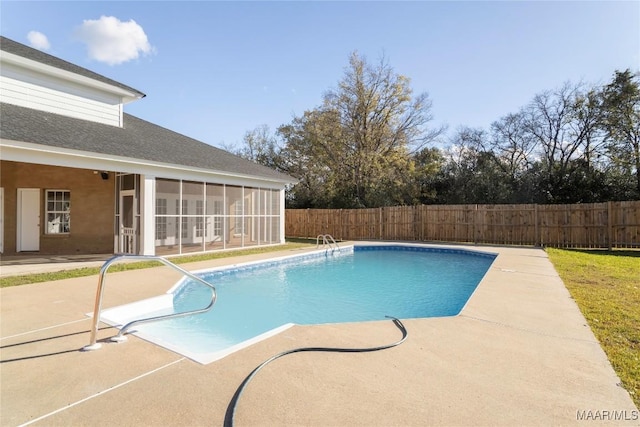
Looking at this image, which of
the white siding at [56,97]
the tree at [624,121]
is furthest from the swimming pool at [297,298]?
the tree at [624,121]

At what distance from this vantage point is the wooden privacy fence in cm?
1286

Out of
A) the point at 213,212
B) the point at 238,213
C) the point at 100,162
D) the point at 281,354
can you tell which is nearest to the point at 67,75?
the point at 100,162

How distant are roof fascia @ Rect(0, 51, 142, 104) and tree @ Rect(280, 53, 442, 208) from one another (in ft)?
43.5

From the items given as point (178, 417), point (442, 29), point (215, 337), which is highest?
point (442, 29)

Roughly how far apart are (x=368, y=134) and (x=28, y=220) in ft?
60.7

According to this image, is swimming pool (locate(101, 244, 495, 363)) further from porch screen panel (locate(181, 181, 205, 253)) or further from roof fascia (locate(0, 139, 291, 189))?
porch screen panel (locate(181, 181, 205, 253))

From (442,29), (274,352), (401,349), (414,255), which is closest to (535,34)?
(442,29)

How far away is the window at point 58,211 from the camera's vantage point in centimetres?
1113

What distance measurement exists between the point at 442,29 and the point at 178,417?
13.0 m

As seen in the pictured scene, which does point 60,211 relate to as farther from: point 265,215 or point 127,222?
point 265,215

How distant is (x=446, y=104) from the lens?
72.1 ft

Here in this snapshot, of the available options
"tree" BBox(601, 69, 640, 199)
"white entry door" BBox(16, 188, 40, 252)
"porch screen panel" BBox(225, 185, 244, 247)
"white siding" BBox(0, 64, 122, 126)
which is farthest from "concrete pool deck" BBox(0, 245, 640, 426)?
"tree" BBox(601, 69, 640, 199)

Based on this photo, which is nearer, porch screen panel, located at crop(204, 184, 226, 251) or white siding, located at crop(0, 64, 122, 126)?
white siding, located at crop(0, 64, 122, 126)

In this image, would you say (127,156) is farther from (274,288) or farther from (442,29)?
(442,29)
